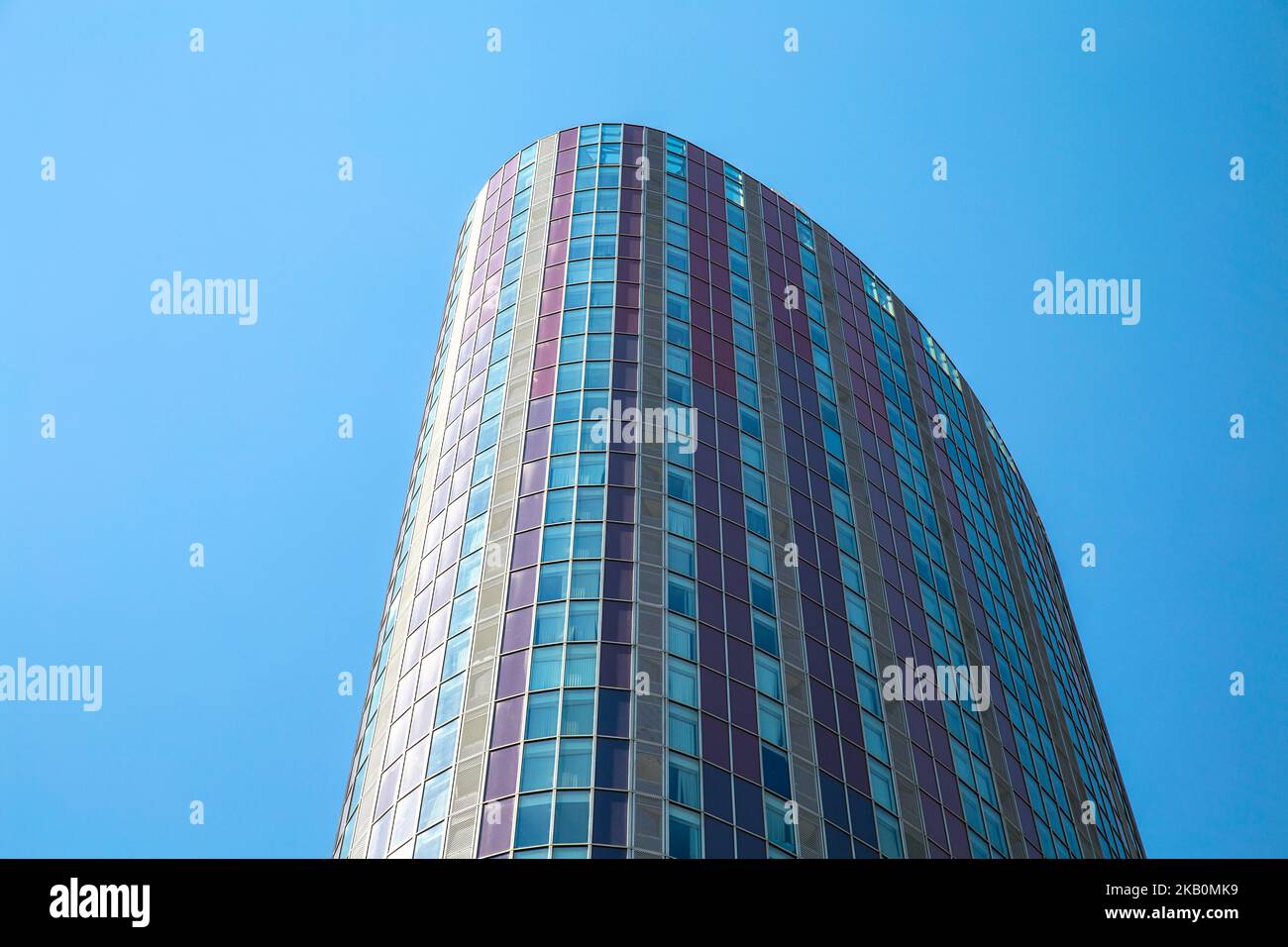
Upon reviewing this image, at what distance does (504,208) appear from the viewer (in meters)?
82.2

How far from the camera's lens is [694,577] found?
178 ft

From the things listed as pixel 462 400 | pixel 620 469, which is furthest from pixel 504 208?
pixel 620 469

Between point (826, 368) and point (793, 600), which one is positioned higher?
point (826, 368)

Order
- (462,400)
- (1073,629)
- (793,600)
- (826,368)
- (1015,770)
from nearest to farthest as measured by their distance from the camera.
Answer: (793,600) < (1015,770) < (462,400) < (826,368) < (1073,629)

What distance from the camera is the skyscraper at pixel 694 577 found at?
46531mm

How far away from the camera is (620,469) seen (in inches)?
2287

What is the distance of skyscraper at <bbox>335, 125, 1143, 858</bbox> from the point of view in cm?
4653
